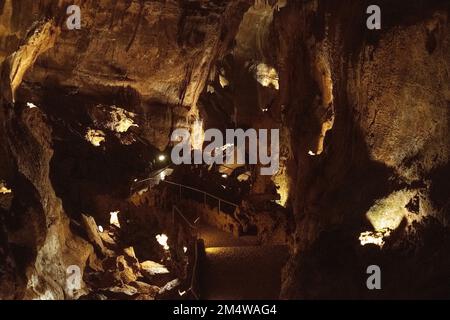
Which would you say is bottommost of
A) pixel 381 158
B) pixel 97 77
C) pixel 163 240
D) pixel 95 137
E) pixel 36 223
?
pixel 163 240

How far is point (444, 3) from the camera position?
11789mm

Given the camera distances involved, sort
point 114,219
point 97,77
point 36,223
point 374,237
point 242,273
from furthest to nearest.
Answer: point 97,77, point 114,219, point 242,273, point 36,223, point 374,237

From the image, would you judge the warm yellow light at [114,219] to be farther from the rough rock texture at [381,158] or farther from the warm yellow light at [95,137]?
the rough rock texture at [381,158]

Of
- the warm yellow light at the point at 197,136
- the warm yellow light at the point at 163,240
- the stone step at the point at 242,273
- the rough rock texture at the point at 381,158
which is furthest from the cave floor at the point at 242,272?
the warm yellow light at the point at 197,136

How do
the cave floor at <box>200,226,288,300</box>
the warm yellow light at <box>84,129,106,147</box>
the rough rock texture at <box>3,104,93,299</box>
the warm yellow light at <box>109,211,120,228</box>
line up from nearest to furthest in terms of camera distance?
the rough rock texture at <box>3,104,93,299</box>, the cave floor at <box>200,226,288,300</box>, the warm yellow light at <box>109,211,120,228</box>, the warm yellow light at <box>84,129,106,147</box>

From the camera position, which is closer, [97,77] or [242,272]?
[242,272]

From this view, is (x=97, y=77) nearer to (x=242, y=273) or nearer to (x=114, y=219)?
(x=114, y=219)

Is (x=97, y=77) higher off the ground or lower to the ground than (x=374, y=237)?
higher

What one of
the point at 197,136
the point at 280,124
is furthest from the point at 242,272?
the point at 197,136

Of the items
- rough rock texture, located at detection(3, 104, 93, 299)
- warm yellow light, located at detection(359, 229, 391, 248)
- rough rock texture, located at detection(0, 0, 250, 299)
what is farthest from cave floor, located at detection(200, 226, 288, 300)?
rough rock texture, located at detection(0, 0, 250, 299)

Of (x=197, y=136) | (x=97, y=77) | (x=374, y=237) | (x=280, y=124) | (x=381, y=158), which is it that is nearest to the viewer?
(x=374, y=237)

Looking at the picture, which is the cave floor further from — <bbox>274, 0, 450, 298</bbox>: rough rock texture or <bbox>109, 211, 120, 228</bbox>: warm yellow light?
<bbox>109, 211, 120, 228</bbox>: warm yellow light
